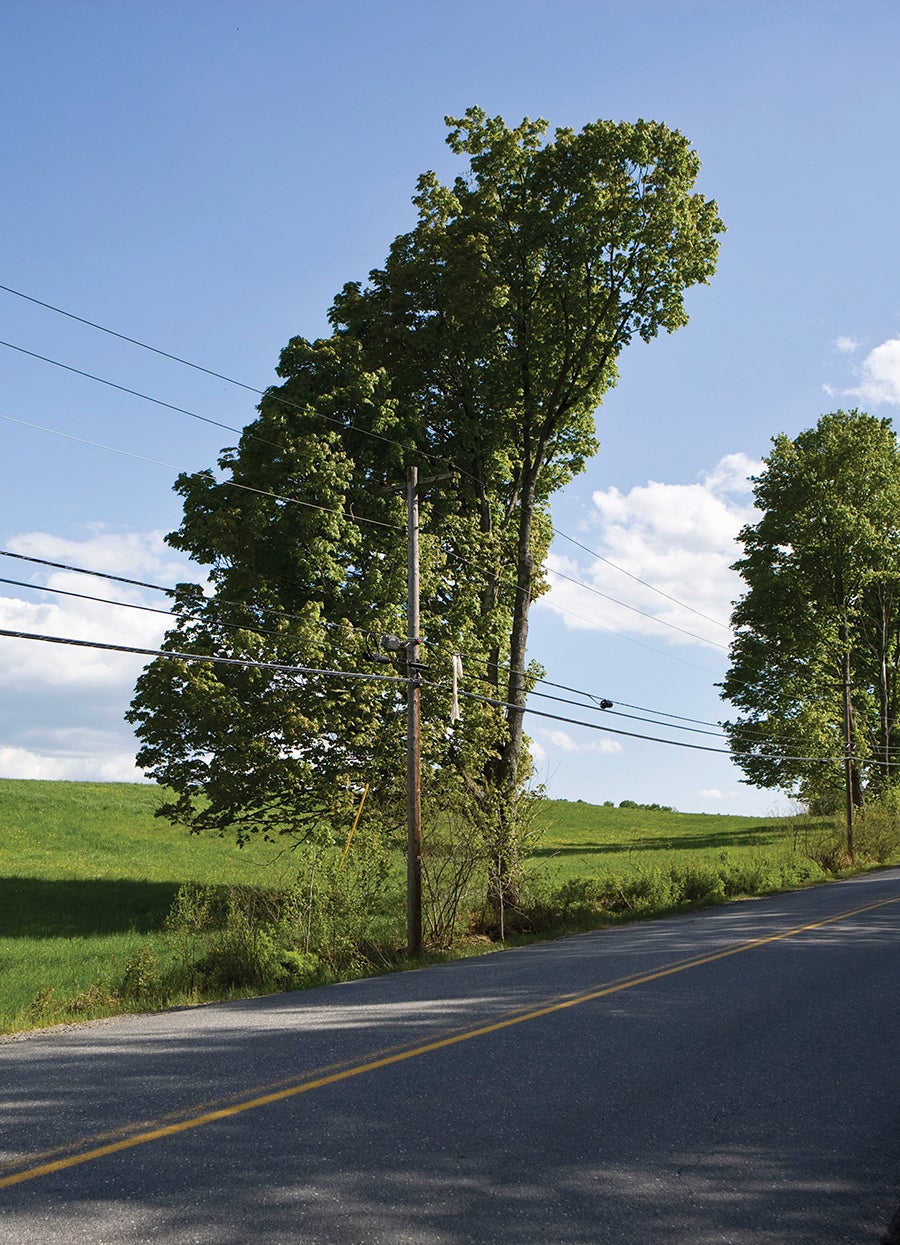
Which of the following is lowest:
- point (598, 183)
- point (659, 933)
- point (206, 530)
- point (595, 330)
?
point (659, 933)

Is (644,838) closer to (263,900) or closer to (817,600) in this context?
(817,600)

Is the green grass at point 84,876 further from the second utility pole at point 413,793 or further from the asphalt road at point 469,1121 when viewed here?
the asphalt road at point 469,1121

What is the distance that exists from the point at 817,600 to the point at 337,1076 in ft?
145

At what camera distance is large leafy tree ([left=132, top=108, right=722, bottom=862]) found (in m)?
24.0

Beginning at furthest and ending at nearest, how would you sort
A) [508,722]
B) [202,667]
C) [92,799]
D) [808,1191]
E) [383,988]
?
[92,799], [508,722], [202,667], [383,988], [808,1191]

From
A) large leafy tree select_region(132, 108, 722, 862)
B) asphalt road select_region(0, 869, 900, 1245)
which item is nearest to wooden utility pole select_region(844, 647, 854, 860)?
large leafy tree select_region(132, 108, 722, 862)

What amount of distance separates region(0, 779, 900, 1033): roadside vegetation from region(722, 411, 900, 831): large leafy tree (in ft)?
11.9

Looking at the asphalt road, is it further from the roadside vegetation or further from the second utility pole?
the second utility pole

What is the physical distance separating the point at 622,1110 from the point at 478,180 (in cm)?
2756

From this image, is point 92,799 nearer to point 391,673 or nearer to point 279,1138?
point 391,673

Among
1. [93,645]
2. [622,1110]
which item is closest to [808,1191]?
[622,1110]

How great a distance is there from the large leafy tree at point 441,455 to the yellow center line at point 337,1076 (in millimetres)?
8623

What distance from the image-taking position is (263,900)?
1686 centimetres

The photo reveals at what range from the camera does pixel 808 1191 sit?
5449 millimetres
